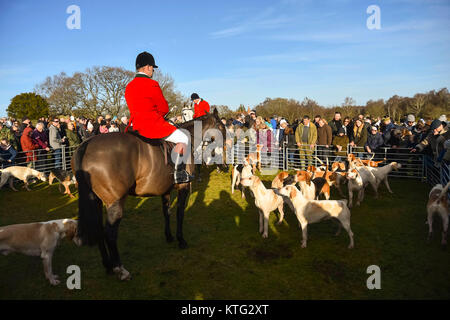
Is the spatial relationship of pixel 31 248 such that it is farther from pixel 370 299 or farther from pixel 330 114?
pixel 330 114

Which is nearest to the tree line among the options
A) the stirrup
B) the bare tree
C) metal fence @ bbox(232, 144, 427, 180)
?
the bare tree

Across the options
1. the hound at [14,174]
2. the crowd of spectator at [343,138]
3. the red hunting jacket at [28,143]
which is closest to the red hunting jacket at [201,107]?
the crowd of spectator at [343,138]

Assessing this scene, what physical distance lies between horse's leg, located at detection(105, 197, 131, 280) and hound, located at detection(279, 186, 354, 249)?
9.98 feet

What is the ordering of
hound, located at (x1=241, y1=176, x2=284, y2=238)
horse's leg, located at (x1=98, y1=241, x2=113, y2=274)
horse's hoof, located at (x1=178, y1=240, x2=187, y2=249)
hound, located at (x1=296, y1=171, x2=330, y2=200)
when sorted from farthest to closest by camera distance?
hound, located at (x1=296, y1=171, x2=330, y2=200) < hound, located at (x1=241, y1=176, x2=284, y2=238) < horse's hoof, located at (x1=178, y1=240, x2=187, y2=249) < horse's leg, located at (x1=98, y1=241, x2=113, y2=274)

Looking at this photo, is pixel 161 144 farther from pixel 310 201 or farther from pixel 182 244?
pixel 310 201

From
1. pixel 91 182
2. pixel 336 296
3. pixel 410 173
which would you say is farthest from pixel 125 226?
pixel 410 173

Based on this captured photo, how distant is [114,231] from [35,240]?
4.01 feet

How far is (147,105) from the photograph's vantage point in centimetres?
439

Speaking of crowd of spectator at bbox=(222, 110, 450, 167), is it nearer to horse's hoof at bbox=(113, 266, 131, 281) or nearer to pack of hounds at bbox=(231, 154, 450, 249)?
pack of hounds at bbox=(231, 154, 450, 249)

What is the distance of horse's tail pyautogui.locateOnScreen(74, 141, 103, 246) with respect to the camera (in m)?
3.86

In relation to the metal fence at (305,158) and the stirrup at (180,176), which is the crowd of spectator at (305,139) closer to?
the metal fence at (305,158)

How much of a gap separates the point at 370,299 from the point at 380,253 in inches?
59.6

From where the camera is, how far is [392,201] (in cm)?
774

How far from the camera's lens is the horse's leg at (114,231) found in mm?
3961
